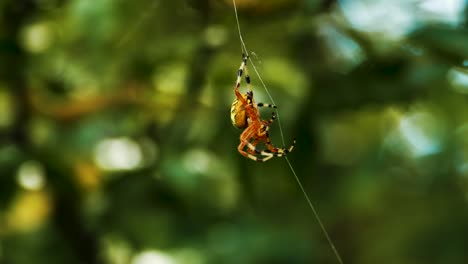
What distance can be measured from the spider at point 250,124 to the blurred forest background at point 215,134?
0.22ft

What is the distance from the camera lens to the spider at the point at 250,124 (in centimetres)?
117

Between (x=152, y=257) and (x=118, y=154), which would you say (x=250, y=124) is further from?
(x=152, y=257)

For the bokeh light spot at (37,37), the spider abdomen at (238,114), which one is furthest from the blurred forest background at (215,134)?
the spider abdomen at (238,114)

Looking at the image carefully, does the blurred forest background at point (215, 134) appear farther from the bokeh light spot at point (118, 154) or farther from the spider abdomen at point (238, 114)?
the spider abdomen at point (238, 114)

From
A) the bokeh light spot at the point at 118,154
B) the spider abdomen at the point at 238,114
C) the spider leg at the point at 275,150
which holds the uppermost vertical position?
the spider abdomen at the point at 238,114

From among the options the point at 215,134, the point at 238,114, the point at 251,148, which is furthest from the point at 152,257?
the point at 238,114

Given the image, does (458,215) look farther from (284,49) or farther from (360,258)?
(284,49)

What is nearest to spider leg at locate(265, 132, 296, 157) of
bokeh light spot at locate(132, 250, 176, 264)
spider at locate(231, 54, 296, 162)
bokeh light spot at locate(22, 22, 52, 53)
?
spider at locate(231, 54, 296, 162)

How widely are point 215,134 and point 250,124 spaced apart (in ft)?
1.12

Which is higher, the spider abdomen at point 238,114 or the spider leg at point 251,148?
the spider abdomen at point 238,114

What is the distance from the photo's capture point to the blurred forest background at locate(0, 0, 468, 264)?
137 centimetres

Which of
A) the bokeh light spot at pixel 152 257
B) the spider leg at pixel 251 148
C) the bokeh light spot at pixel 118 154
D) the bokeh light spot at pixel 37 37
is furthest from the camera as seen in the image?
the bokeh light spot at pixel 152 257

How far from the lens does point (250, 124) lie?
1.23 meters

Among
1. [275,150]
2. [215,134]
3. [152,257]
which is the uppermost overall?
[275,150]
